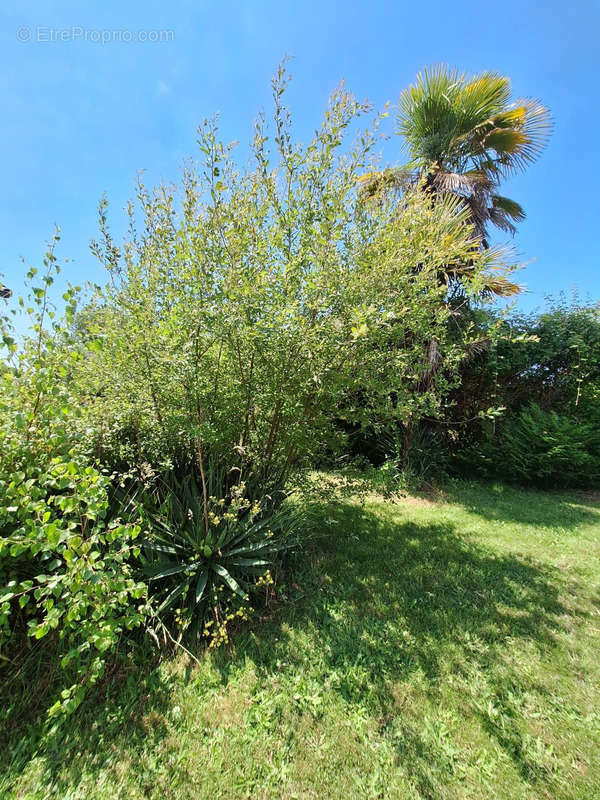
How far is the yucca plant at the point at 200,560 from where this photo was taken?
2.36 metres

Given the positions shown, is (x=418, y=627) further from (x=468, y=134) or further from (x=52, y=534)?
(x=468, y=134)

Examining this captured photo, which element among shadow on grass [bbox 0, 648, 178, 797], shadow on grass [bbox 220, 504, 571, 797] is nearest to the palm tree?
shadow on grass [bbox 220, 504, 571, 797]

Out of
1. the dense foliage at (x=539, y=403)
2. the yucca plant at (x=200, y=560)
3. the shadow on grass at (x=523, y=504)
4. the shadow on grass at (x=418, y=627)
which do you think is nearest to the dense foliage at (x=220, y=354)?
the yucca plant at (x=200, y=560)

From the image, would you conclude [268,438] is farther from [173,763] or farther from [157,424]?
→ [173,763]

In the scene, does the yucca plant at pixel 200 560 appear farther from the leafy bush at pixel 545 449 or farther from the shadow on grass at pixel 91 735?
the leafy bush at pixel 545 449

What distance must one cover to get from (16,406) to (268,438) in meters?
1.87

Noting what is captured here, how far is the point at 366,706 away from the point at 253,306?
8.50ft

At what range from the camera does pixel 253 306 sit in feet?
7.63

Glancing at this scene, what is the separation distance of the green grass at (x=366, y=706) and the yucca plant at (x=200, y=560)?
28 centimetres

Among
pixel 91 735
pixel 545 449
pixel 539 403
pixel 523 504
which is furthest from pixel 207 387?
pixel 539 403

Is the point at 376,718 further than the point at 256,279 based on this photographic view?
No

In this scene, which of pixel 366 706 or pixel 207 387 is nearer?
pixel 366 706

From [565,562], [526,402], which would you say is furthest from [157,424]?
[526,402]

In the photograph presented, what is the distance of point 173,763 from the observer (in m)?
1.60
